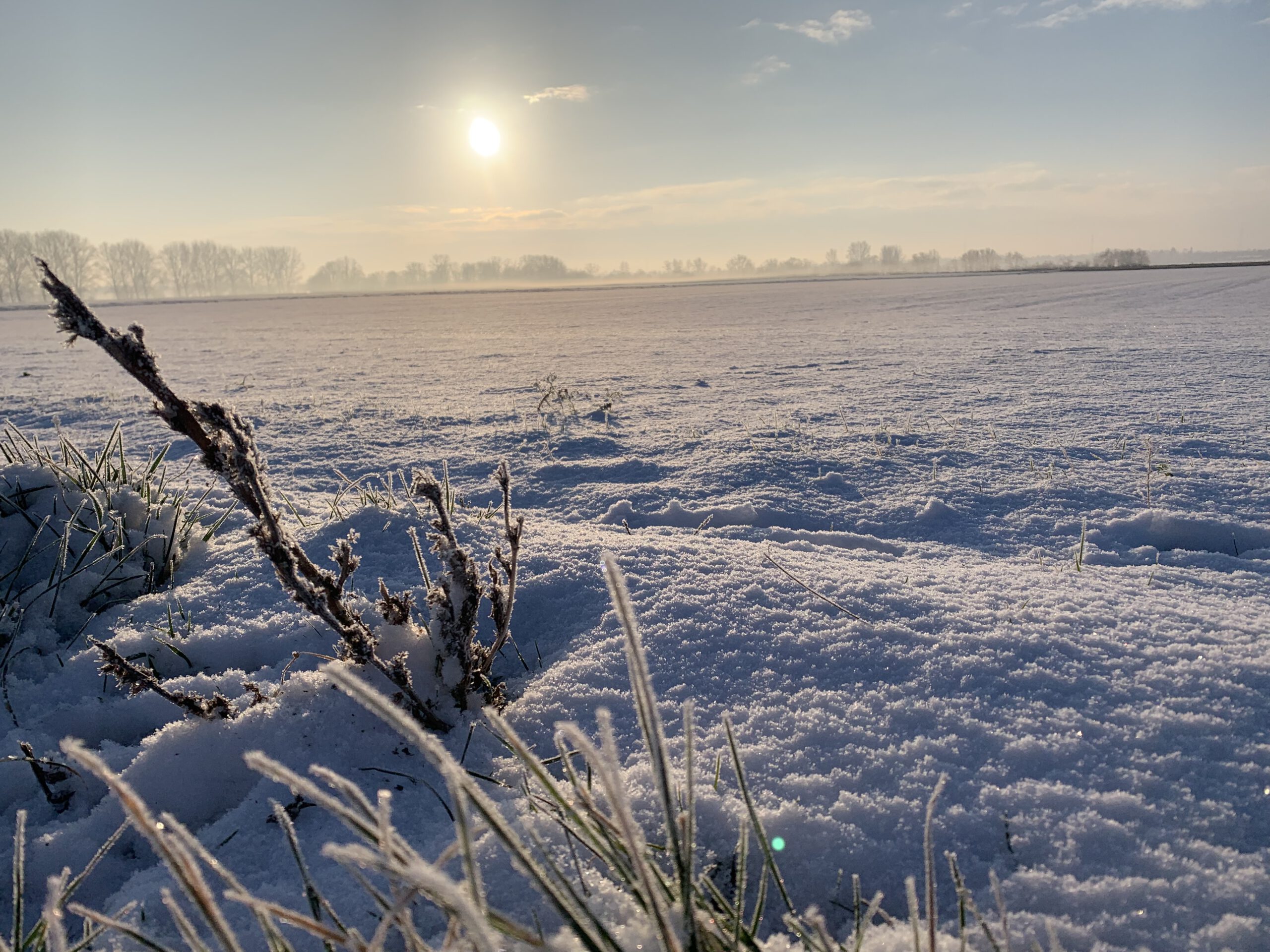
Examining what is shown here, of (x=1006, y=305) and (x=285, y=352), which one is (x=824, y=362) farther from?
(x=1006, y=305)


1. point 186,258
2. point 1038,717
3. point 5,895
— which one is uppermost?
point 186,258

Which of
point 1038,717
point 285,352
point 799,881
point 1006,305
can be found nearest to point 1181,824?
point 1038,717

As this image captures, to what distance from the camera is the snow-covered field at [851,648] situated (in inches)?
42.3

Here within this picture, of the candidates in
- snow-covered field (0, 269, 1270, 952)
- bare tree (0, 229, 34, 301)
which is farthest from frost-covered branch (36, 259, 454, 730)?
bare tree (0, 229, 34, 301)

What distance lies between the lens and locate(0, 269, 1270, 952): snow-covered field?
1074 millimetres

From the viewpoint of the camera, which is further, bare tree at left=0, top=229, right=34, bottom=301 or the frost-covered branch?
bare tree at left=0, top=229, right=34, bottom=301

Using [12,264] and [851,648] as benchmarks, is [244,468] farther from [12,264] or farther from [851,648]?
[12,264]

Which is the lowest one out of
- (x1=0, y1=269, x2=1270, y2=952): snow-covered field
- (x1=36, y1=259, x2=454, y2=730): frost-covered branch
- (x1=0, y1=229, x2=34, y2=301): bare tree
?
→ (x1=0, y1=269, x2=1270, y2=952): snow-covered field

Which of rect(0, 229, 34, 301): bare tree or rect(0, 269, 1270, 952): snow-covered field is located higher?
rect(0, 229, 34, 301): bare tree

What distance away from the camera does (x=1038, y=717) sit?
1.32m

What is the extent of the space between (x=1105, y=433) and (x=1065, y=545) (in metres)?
1.86

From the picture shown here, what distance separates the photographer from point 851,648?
5.18 ft

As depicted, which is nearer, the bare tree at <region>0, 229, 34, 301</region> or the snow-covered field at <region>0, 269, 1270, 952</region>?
the snow-covered field at <region>0, 269, 1270, 952</region>

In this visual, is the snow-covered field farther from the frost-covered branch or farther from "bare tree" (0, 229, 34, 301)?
"bare tree" (0, 229, 34, 301)
